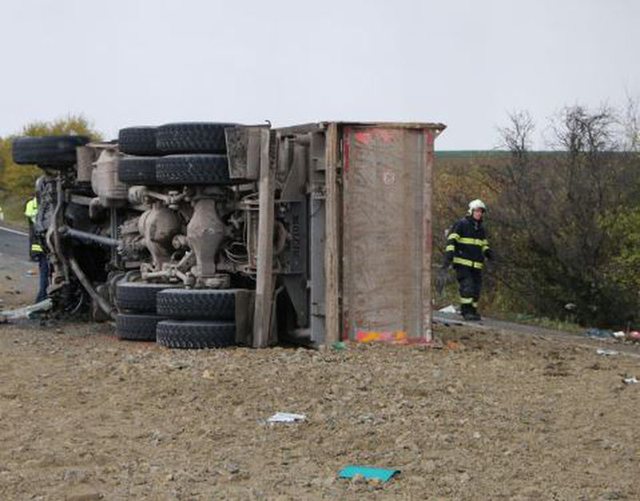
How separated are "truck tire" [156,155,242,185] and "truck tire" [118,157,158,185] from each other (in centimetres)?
46

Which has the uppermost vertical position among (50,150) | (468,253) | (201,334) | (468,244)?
(50,150)

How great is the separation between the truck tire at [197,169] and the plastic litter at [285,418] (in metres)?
3.67

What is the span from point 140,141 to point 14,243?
66.4 feet

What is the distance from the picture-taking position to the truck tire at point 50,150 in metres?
13.8

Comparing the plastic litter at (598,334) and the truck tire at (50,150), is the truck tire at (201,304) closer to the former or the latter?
the truck tire at (50,150)

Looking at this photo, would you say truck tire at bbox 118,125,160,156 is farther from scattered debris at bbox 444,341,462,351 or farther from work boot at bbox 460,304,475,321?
work boot at bbox 460,304,475,321

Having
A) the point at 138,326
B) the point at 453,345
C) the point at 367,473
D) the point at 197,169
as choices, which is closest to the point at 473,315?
the point at 453,345

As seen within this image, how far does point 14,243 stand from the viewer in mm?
30484

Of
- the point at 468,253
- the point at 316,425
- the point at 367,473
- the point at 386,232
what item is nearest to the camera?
the point at 367,473

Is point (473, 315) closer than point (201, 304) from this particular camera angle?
No

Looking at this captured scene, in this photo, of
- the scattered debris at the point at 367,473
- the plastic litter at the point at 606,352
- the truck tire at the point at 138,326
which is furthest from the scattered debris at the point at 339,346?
the scattered debris at the point at 367,473

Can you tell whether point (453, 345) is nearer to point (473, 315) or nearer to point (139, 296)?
point (139, 296)

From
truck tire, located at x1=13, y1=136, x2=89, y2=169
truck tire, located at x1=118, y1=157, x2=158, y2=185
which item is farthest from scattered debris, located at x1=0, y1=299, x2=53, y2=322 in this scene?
truck tire, located at x1=118, y1=157, x2=158, y2=185

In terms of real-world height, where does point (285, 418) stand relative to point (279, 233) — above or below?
below
